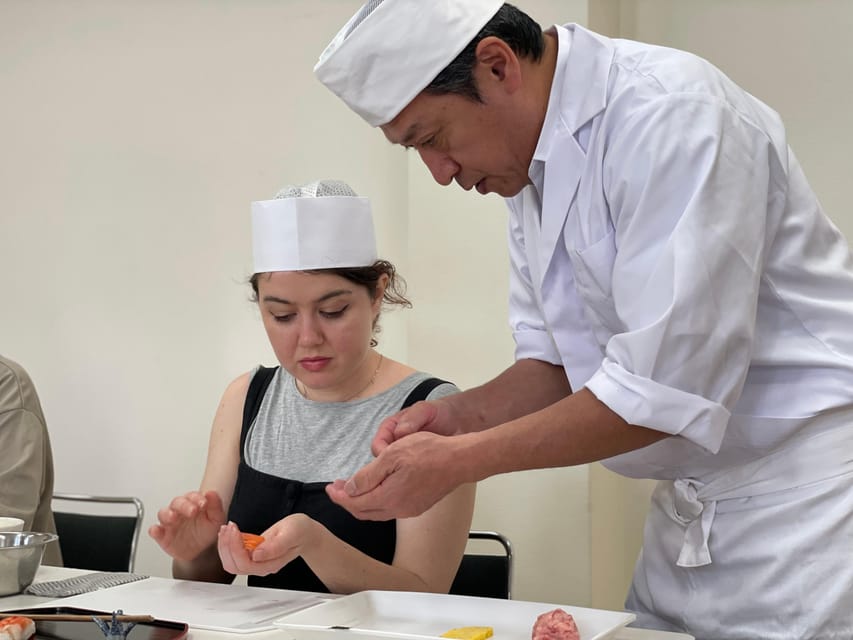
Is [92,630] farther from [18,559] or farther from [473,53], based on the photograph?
[473,53]

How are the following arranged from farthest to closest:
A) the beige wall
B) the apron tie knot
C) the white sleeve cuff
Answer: the beige wall → the white sleeve cuff → the apron tie knot

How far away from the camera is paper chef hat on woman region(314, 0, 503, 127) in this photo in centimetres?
138

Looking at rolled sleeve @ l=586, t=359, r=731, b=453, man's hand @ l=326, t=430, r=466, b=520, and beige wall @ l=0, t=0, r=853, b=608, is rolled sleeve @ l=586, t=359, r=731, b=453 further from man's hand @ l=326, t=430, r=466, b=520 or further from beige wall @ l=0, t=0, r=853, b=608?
beige wall @ l=0, t=0, r=853, b=608

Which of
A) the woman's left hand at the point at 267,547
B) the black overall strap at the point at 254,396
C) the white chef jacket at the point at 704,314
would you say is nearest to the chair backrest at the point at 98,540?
the black overall strap at the point at 254,396

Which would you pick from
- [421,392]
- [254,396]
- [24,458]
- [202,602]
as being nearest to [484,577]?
[421,392]

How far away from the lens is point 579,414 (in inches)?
50.5

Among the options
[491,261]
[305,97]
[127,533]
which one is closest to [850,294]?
[491,261]

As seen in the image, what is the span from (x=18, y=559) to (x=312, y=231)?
2.79ft

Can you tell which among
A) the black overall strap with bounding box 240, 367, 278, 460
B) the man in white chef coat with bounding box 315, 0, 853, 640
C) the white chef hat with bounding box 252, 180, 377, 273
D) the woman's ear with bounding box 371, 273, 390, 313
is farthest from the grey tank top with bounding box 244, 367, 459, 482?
the man in white chef coat with bounding box 315, 0, 853, 640

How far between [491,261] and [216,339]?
1.03 m

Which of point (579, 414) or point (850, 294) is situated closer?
point (579, 414)

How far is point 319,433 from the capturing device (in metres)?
2.23

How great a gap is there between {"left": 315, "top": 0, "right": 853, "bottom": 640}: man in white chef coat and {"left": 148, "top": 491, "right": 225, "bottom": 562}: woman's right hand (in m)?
0.53

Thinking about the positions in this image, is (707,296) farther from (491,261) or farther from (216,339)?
(216,339)
